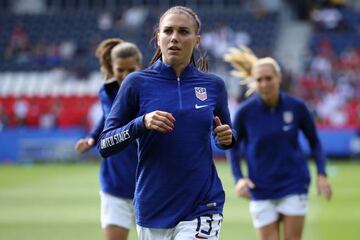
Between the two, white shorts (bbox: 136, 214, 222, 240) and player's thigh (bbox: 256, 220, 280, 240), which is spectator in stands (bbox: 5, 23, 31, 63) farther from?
white shorts (bbox: 136, 214, 222, 240)

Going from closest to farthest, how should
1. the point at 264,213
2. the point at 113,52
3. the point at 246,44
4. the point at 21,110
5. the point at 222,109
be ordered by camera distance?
the point at 222,109 → the point at 113,52 → the point at 264,213 → the point at 21,110 → the point at 246,44

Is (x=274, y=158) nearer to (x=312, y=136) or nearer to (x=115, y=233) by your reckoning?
(x=312, y=136)

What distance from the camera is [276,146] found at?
8.54 meters

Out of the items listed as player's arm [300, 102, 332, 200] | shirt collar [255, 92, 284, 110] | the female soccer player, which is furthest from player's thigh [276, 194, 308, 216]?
the female soccer player

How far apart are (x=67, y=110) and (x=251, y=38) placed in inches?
372

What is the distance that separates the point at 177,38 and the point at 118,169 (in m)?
2.47

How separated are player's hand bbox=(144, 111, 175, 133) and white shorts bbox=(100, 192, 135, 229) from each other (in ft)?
8.88

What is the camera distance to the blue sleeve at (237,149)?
873cm

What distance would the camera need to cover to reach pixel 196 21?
586cm

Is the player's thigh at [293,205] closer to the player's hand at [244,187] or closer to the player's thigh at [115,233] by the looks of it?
the player's hand at [244,187]

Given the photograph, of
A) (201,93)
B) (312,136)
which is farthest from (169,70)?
(312,136)

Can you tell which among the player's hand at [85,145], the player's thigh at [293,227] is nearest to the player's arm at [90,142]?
the player's hand at [85,145]

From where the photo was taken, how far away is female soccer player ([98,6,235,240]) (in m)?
5.58

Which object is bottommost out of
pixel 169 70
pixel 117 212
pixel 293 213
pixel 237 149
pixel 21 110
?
pixel 293 213
